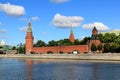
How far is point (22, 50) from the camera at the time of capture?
160 meters

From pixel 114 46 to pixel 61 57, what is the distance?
65.5ft

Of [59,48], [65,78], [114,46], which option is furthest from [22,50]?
[65,78]

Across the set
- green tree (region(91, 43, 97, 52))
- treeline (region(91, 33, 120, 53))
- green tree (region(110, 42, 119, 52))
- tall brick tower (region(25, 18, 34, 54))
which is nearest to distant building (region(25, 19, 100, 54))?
tall brick tower (region(25, 18, 34, 54))

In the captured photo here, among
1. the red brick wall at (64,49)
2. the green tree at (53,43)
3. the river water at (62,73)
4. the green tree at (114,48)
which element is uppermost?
the green tree at (53,43)

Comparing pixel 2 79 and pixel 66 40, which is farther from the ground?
pixel 66 40

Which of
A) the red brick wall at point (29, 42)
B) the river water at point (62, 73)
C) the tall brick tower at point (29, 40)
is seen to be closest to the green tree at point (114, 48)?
the river water at point (62, 73)

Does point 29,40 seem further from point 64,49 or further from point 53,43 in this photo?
point 64,49

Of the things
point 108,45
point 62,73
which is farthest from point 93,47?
point 62,73

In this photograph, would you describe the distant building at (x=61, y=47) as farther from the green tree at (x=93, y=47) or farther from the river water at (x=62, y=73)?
the river water at (x=62, y=73)

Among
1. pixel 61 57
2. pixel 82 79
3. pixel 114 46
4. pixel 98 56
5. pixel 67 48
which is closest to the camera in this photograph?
pixel 82 79

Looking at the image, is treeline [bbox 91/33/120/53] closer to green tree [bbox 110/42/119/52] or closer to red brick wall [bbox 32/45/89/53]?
green tree [bbox 110/42/119/52]

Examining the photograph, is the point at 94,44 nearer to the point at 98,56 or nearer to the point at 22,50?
the point at 98,56

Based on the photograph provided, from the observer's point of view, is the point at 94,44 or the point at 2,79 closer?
the point at 2,79

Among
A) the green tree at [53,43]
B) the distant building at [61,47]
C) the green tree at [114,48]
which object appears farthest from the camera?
the green tree at [53,43]
